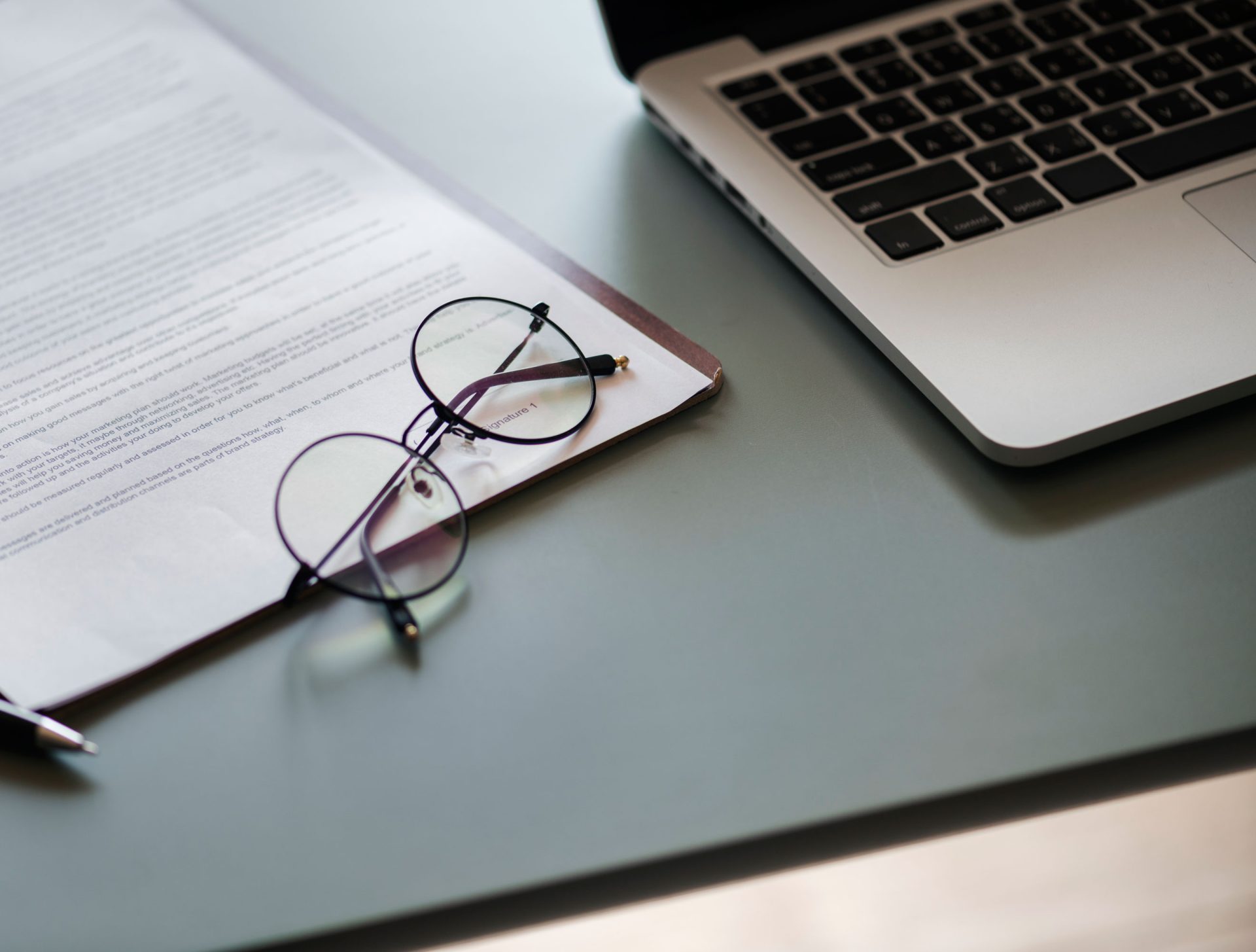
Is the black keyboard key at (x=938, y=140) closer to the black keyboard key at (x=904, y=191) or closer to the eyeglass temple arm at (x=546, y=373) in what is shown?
the black keyboard key at (x=904, y=191)

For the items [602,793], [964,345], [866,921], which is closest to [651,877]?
[602,793]

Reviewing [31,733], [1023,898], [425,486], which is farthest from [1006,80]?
[1023,898]

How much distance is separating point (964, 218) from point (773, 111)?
0.14 m

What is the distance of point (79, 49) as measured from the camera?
0.70 m

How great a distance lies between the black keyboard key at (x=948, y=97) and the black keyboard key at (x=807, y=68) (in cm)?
6

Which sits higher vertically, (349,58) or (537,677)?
(349,58)

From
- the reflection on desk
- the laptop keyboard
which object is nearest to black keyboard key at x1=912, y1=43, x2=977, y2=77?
the laptop keyboard

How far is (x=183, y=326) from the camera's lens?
523 millimetres

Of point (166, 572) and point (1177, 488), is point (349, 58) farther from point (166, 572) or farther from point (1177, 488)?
point (1177, 488)

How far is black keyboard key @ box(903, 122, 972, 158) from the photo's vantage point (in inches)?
21.6

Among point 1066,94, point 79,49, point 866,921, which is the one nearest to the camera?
point 1066,94

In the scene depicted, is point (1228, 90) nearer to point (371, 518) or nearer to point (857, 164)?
point (857, 164)

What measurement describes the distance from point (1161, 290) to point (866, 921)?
0.84m

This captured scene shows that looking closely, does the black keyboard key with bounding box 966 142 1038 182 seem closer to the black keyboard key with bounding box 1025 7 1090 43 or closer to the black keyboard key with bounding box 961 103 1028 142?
the black keyboard key with bounding box 961 103 1028 142
